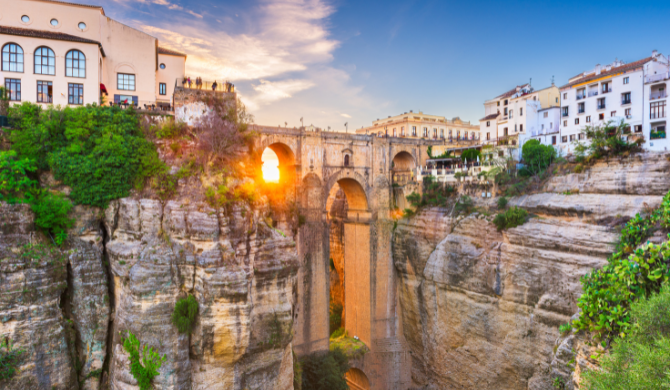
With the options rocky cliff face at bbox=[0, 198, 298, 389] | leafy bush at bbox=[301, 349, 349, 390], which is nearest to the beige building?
rocky cliff face at bbox=[0, 198, 298, 389]

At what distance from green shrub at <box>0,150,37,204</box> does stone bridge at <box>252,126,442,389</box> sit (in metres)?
11.9

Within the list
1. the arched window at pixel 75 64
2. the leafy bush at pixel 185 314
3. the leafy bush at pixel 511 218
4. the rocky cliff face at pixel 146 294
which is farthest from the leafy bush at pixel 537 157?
the arched window at pixel 75 64

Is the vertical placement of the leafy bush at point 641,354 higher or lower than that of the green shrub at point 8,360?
higher

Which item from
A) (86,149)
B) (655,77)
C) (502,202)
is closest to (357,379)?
(502,202)

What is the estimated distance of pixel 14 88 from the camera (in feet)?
61.7

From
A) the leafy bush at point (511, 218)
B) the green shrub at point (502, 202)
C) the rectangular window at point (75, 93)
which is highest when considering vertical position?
the rectangular window at point (75, 93)

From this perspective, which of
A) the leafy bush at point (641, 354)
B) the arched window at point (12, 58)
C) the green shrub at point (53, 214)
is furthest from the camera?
the arched window at point (12, 58)

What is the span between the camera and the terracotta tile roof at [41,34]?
18766 millimetres

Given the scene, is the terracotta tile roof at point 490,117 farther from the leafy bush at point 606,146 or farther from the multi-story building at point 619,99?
the leafy bush at point 606,146

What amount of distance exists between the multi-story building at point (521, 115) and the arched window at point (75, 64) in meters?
27.5

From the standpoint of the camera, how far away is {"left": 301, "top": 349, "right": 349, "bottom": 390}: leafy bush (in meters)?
23.2

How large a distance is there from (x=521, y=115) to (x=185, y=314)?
31.5 metres

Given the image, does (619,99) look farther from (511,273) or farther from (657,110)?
(511,273)

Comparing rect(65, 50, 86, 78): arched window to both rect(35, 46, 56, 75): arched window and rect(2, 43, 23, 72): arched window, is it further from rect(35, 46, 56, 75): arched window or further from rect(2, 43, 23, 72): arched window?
rect(2, 43, 23, 72): arched window
